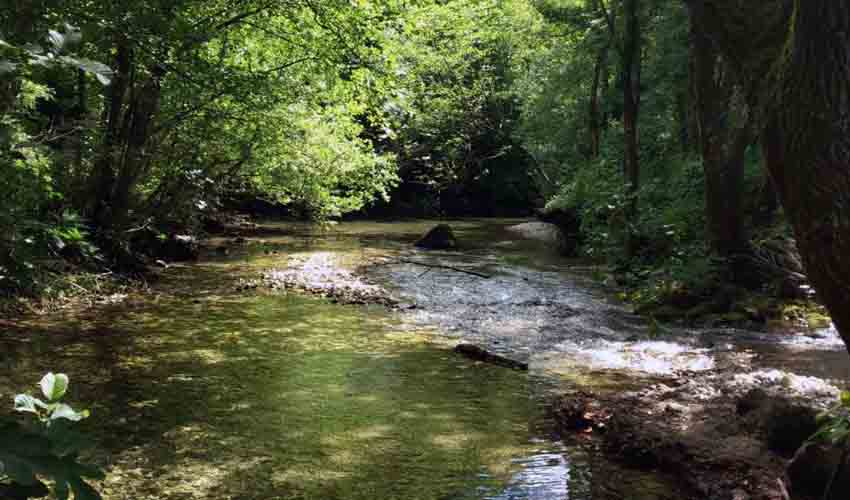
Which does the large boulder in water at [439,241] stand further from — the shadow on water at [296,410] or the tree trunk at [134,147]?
the shadow on water at [296,410]

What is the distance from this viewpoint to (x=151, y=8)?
23.6 ft

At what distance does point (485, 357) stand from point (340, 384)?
78.6 inches

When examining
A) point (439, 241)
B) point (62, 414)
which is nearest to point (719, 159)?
point (439, 241)

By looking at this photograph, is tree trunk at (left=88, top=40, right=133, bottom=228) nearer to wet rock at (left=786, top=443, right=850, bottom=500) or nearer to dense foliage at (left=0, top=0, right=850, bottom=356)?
dense foliage at (left=0, top=0, right=850, bottom=356)

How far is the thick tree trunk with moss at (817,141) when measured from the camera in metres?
3.07

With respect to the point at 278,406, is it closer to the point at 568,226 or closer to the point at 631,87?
the point at 631,87

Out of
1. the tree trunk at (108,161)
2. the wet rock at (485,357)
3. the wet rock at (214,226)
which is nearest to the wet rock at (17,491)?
the wet rock at (485,357)

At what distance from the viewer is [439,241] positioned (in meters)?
22.2

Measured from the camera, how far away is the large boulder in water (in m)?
22.1

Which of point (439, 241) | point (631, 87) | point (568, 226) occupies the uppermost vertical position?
point (631, 87)

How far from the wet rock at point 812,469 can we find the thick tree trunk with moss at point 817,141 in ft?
5.70

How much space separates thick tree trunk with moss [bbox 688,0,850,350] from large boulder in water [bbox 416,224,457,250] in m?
18.6

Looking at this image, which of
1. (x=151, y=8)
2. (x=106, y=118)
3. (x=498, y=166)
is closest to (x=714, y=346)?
(x=151, y=8)

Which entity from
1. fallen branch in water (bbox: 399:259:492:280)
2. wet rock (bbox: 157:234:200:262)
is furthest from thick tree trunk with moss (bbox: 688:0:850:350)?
wet rock (bbox: 157:234:200:262)
